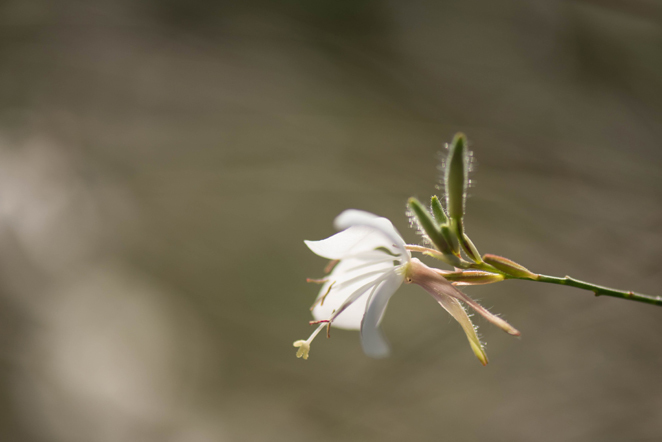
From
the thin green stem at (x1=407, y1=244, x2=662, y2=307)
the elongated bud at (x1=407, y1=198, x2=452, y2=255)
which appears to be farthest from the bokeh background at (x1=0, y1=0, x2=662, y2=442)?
the elongated bud at (x1=407, y1=198, x2=452, y2=255)

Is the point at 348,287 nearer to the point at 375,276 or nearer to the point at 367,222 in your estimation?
the point at 375,276

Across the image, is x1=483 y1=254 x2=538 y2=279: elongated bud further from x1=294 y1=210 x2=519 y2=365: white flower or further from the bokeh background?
the bokeh background

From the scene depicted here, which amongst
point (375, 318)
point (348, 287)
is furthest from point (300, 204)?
point (375, 318)

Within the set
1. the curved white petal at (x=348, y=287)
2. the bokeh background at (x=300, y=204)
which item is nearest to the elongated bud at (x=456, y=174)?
the curved white petal at (x=348, y=287)

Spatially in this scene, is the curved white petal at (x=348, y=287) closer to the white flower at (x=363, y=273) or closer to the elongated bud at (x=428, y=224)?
the white flower at (x=363, y=273)

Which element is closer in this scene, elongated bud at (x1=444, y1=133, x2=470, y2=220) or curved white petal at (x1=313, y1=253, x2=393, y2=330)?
elongated bud at (x1=444, y1=133, x2=470, y2=220)

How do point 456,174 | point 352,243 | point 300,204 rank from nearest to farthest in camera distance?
point 456,174
point 352,243
point 300,204
